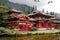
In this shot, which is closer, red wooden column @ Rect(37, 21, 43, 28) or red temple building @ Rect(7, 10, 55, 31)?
red temple building @ Rect(7, 10, 55, 31)

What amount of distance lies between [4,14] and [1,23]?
1318 mm

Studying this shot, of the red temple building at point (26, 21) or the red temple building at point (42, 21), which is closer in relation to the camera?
the red temple building at point (26, 21)

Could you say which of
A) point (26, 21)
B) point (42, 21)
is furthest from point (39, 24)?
point (26, 21)

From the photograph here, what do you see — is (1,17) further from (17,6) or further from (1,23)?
(17,6)

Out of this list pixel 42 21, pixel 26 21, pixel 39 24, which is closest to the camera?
pixel 26 21

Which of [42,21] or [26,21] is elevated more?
[26,21]

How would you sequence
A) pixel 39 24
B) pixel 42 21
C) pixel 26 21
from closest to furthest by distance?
pixel 26 21, pixel 39 24, pixel 42 21

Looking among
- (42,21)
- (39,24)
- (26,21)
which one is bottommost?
(39,24)

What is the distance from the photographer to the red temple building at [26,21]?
12.0m

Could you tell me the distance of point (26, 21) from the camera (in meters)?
12.3

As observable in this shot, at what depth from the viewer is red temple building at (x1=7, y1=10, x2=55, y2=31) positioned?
1202 centimetres

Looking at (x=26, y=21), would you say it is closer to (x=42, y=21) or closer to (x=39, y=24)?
(x=39, y=24)

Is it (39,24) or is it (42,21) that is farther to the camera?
(42,21)

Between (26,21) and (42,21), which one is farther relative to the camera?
(42,21)
